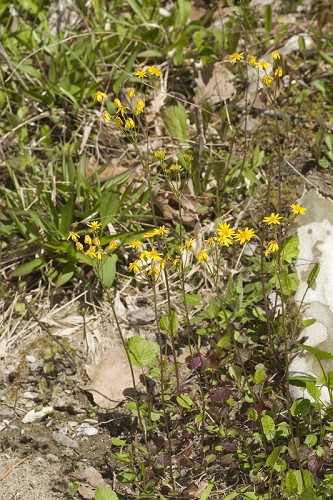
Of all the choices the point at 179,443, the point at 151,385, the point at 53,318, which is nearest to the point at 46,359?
the point at 53,318

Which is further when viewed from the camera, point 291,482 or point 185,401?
point 185,401

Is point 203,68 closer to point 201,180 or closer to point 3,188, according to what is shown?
point 201,180

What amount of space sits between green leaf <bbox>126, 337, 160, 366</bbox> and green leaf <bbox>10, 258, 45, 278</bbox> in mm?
855

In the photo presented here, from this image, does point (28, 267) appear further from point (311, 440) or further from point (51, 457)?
point (311, 440)

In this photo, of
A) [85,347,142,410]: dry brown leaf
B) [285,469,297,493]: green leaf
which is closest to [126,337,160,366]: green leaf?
[85,347,142,410]: dry brown leaf

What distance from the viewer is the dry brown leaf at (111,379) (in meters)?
3.34

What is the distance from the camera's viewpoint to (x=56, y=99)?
14.6 ft

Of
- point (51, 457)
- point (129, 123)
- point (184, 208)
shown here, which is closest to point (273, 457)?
point (51, 457)

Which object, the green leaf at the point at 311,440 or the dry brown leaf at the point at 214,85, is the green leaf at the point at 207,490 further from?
the dry brown leaf at the point at 214,85

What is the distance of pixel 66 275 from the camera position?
12.1 ft

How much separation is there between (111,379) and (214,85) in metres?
1.95

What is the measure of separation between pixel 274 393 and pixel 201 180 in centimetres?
133

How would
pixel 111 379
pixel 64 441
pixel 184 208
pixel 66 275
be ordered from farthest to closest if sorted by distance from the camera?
pixel 184 208 < pixel 66 275 < pixel 111 379 < pixel 64 441

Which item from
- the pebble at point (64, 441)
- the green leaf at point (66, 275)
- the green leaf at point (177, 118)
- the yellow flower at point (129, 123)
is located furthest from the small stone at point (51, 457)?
the green leaf at point (177, 118)
